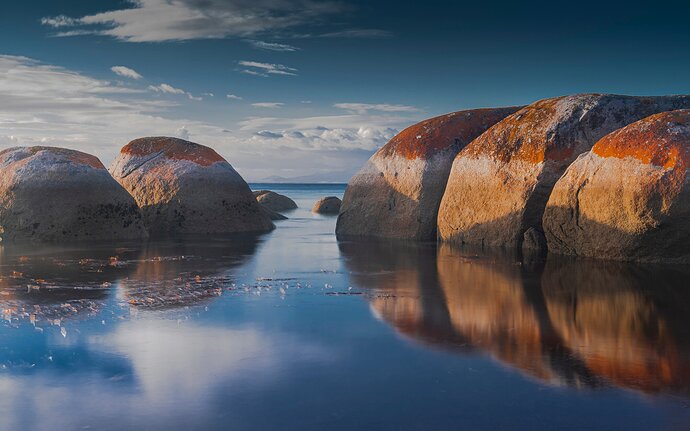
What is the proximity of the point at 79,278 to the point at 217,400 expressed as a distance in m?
7.83

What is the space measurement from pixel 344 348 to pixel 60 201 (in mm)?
15204

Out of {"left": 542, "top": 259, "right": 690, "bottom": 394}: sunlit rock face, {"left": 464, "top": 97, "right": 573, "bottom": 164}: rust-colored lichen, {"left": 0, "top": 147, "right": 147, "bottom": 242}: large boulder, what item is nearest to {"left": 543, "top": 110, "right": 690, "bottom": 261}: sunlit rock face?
{"left": 542, "top": 259, "right": 690, "bottom": 394}: sunlit rock face

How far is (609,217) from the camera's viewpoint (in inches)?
595

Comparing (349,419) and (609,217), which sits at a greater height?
(609,217)

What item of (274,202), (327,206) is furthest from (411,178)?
(327,206)

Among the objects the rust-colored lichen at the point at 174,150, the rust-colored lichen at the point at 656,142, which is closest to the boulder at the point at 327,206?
the rust-colored lichen at the point at 174,150

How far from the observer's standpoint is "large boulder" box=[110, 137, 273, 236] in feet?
78.9

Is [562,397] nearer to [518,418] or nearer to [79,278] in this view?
[518,418]

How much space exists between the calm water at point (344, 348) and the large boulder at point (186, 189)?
9555 mm

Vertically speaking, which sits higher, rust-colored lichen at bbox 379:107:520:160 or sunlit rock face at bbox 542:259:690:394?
rust-colored lichen at bbox 379:107:520:160

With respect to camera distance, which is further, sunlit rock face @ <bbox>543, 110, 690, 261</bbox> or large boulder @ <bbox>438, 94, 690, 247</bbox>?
large boulder @ <bbox>438, 94, 690, 247</bbox>

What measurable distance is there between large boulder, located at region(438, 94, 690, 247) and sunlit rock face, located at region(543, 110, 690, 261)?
126cm

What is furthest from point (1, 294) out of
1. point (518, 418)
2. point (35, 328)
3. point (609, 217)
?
point (609, 217)

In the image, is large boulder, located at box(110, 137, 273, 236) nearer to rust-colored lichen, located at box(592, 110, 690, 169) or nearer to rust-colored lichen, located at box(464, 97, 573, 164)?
rust-colored lichen, located at box(464, 97, 573, 164)
